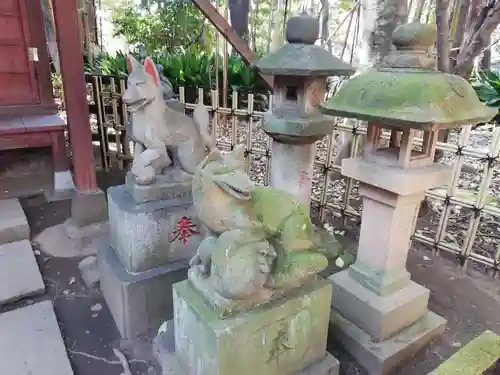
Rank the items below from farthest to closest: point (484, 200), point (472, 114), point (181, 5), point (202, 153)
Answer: point (181, 5) → point (484, 200) → point (202, 153) → point (472, 114)

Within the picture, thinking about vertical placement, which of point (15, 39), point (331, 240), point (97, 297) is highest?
point (15, 39)

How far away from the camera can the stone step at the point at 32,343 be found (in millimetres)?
2307

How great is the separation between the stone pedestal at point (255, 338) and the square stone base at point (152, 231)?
0.69 meters

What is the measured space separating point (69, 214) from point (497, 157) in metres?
4.07

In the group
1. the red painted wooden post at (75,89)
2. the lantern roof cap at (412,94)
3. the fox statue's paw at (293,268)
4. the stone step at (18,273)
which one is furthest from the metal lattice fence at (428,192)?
the stone step at (18,273)

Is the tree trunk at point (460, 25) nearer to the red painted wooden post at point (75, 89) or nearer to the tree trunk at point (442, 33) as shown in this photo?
the tree trunk at point (442, 33)

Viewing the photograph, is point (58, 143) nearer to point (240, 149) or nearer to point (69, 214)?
point (69, 214)

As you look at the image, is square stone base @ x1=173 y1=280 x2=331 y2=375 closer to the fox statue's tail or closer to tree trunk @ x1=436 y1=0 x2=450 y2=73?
the fox statue's tail

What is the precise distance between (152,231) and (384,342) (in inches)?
62.7

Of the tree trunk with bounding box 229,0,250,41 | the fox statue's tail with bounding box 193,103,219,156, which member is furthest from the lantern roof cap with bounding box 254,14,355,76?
the tree trunk with bounding box 229,0,250,41

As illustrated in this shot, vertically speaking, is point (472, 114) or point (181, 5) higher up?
point (181, 5)

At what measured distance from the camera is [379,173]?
216 centimetres

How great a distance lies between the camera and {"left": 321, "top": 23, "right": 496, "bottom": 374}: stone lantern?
1.89 m

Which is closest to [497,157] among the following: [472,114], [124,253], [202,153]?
[472,114]
